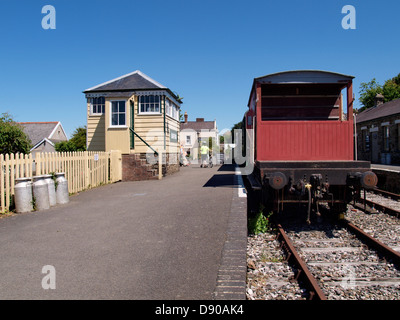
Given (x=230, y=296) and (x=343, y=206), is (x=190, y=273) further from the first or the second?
(x=343, y=206)

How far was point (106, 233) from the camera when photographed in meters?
5.13

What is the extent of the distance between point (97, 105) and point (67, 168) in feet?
23.8

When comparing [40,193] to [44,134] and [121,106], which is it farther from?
[44,134]

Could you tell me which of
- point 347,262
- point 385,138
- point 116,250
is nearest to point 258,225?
point 347,262

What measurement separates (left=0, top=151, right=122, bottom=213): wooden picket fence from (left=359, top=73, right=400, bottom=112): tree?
40684mm

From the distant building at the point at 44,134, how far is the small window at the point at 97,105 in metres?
25.1

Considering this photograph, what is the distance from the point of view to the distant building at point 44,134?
125 feet

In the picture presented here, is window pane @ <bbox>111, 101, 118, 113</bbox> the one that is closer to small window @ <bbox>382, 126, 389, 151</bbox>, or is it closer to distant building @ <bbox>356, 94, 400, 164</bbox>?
distant building @ <bbox>356, 94, 400, 164</bbox>

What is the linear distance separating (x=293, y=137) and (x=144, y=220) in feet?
13.5

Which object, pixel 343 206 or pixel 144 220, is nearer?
pixel 144 220

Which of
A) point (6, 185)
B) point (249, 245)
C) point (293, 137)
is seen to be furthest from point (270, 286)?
point (6, 185)

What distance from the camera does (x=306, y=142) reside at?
7547 millimetres
